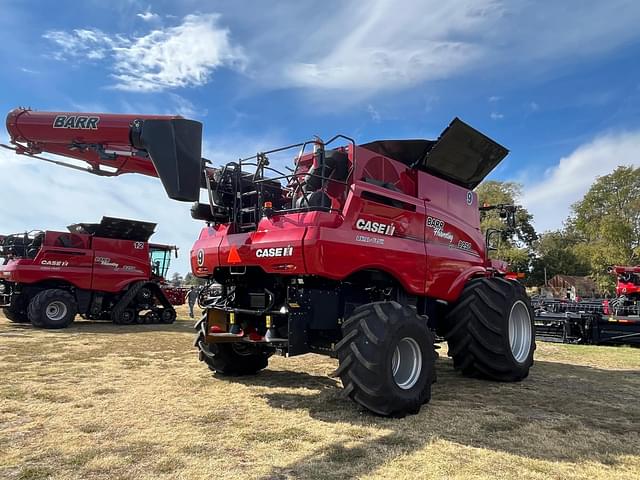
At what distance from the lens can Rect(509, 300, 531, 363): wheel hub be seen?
7552 millimetres

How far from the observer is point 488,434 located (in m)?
4.57

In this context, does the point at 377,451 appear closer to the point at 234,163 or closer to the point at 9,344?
the point at 234,163

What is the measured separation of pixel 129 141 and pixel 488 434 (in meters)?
5.08

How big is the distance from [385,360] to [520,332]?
3.51 m

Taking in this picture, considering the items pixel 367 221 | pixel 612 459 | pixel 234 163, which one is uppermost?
pixel 234 163

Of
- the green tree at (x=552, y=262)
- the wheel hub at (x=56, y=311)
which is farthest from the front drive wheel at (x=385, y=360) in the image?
the green tree at (x=552, y=262)

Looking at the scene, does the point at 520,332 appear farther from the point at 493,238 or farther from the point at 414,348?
the point at 414,348

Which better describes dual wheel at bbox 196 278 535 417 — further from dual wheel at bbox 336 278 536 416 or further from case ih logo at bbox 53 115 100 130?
case ih logo at bbox 53 115 100 130

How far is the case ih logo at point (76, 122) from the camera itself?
20.8 ft

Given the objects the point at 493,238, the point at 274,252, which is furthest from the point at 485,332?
the point at 274,252

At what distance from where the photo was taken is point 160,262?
1844cm

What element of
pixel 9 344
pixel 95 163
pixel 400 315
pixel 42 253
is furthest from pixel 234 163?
pixel 42 253

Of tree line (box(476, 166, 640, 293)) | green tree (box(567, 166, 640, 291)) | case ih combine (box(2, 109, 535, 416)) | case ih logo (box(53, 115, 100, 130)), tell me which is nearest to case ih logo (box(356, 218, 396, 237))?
case ih combine (box(2, 109, 535, 416))

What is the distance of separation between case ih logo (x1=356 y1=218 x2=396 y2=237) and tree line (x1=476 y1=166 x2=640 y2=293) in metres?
25.5
